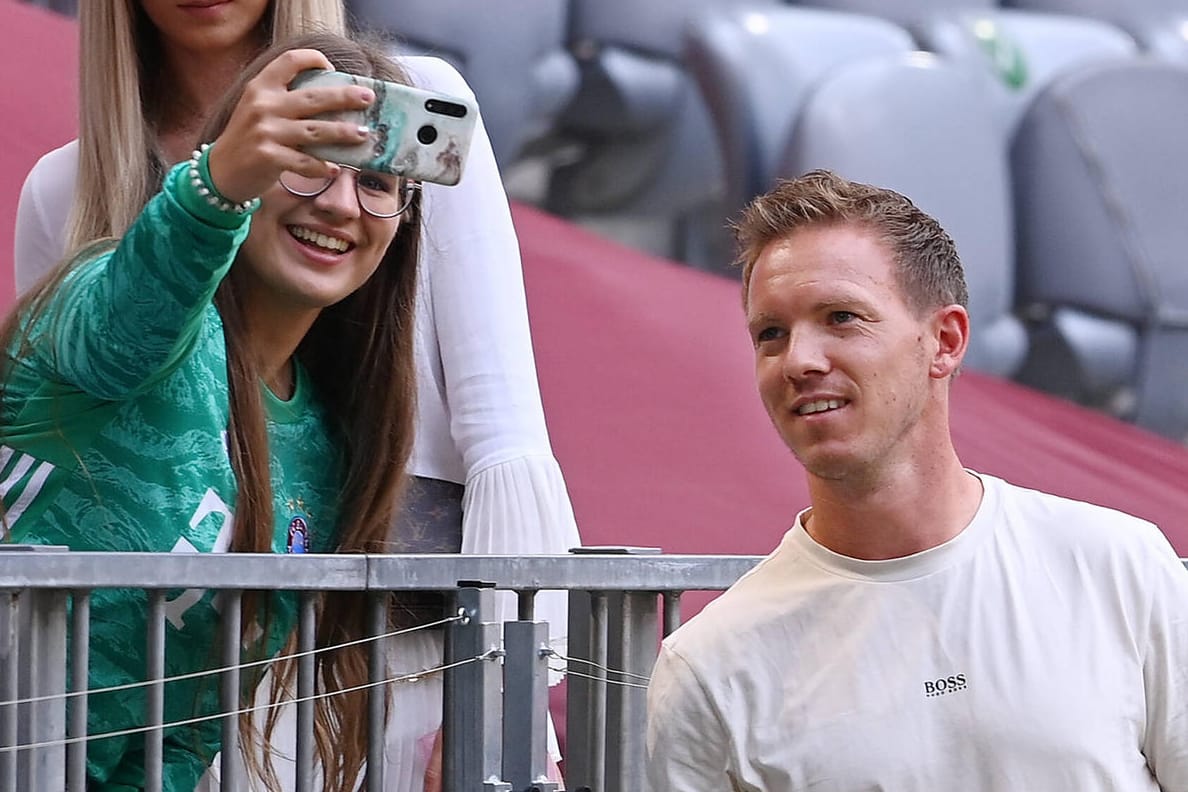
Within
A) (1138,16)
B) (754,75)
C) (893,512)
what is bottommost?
(893,512)

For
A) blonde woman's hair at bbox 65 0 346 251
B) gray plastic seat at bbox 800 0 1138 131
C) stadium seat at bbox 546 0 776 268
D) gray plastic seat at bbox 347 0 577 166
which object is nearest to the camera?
blonde woman's hair at bbox 65 0 346 251

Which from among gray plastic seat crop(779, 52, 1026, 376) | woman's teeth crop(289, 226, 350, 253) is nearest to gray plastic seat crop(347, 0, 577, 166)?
gray plastic seat crop(779, 52, 1026, 376)

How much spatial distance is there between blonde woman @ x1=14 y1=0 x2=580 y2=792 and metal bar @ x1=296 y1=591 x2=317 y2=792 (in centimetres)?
38

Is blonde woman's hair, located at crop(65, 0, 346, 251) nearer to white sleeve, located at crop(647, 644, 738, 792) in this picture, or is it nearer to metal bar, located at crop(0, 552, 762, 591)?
metal bar, located at crop(0, 552, 762, 591)

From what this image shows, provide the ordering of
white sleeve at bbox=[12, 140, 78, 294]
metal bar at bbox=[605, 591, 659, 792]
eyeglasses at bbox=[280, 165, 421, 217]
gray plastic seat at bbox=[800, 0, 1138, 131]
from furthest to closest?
1. gray plastic seat at bbox=[800, 0, 1138, 131]
2. white sleeve at bbox=[12, 140, 78, 294]
3. metal bar at bbox=[605, 591, 659, 792]
4. eyeglasses at bbox=[280, 165, 421, 217]

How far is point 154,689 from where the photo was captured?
1.87 meters

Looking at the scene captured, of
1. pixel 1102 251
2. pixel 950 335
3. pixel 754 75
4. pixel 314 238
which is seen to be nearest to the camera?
pixel 950 335

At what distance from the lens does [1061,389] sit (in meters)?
6.40

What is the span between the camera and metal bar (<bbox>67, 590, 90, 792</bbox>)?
1.86 m

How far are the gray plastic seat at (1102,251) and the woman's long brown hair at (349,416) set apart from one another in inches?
179

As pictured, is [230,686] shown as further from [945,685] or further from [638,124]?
[638,124]

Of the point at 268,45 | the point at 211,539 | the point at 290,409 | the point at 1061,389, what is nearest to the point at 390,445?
the point at 290,409

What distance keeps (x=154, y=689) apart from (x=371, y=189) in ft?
1.97

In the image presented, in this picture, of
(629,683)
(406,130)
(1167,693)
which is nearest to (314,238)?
(406,130)
